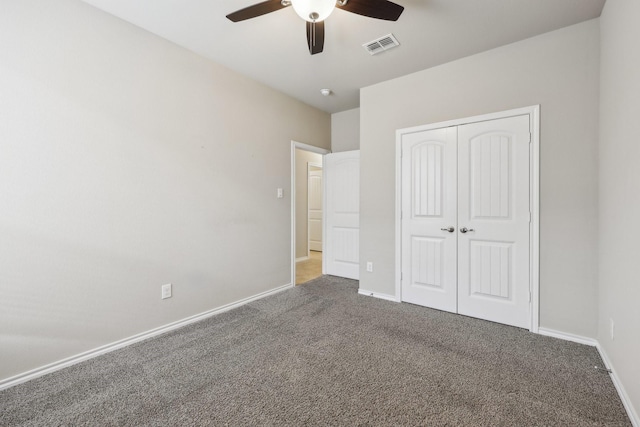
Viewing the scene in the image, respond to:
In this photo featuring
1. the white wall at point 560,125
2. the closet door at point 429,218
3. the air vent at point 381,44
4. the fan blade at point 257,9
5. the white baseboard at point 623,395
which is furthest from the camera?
the closet door at point 429,218

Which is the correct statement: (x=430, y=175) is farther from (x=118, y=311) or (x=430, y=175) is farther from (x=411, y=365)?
(x=118, y=311)

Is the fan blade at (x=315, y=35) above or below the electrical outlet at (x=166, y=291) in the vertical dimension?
above

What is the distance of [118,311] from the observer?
216cm

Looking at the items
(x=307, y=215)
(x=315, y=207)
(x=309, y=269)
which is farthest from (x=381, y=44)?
(x=315, y=207)

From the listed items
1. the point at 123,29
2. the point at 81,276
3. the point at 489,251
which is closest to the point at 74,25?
the point at 123,29

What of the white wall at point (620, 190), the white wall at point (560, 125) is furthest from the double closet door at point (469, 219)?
the white wall at point (620, 190)

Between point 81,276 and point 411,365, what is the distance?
246 cm

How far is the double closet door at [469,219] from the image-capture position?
2432 mm

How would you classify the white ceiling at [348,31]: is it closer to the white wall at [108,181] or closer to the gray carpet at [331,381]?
the white wall at [108,181]

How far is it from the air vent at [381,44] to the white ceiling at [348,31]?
5 cm

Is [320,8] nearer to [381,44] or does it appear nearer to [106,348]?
[381,44]

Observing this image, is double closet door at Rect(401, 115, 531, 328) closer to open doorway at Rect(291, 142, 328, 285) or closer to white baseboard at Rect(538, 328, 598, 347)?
white baseboard at Rect(538, 328, 598, 347)

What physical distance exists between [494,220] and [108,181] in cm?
334

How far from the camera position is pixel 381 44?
8.05ft
